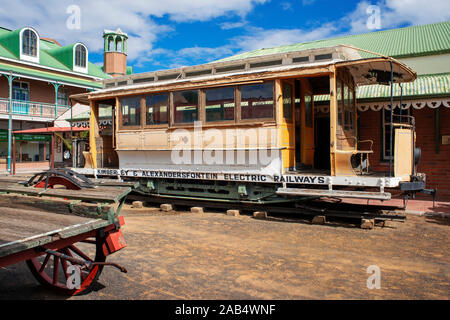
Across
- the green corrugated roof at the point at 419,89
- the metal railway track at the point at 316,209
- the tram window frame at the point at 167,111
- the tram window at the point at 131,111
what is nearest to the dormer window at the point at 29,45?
the tram window at the point at 131,111

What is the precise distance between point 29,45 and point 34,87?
114 inches

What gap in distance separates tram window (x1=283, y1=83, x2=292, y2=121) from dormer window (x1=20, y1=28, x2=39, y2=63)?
22.2m

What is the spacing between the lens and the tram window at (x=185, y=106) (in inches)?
361

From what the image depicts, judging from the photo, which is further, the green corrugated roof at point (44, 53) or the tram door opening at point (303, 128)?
the green corrugated roof at point (44, 53)

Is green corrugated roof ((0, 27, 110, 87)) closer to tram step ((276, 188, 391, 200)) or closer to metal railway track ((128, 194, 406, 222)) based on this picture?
metal railway track ((128, 194, 406, 222))

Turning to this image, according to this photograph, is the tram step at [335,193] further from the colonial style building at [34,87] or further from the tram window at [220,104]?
the colonial style building at [34,87]

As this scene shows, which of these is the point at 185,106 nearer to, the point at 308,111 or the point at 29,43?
the point at 308,111

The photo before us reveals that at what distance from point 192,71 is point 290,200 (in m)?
4.23

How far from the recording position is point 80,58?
28.3 m

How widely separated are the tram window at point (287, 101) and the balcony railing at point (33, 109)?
21104mm

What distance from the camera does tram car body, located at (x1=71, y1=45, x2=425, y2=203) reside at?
771cm

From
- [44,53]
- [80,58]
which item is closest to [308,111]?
[80,58]

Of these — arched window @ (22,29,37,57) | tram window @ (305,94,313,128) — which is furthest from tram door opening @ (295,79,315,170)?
arched window @ (22,29,37,57)
